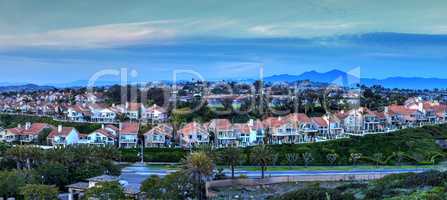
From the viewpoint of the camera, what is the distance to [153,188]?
989 inches

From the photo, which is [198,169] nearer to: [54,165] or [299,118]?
[54,165]

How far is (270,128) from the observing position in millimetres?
53219

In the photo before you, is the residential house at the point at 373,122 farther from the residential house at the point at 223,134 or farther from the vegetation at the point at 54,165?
the vegetation at the point at 54,165

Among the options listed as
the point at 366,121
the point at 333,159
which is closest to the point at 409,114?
→ the point at 366,121

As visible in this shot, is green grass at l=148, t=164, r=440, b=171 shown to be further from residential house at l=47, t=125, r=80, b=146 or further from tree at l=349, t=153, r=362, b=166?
residential house at l=47, t=125, r=80, b=146

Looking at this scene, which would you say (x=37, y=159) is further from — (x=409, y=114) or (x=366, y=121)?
(x=409, y=114)

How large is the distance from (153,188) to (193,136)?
80.2ft

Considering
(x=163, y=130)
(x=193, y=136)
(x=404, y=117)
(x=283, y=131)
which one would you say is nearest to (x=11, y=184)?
(x=193, y=136)

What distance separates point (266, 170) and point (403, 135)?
20.7 meters

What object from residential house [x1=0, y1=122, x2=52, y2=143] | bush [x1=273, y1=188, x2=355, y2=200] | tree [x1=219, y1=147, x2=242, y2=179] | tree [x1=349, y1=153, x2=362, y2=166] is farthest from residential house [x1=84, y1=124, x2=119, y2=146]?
bush [x1=273, y1=188, x2=355, y2=200]

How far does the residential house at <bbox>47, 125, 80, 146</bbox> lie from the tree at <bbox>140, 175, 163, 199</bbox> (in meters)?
25.4

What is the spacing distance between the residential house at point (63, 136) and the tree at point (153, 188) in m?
25.4

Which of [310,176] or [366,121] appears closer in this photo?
[310,176]

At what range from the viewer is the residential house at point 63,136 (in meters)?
49.3
